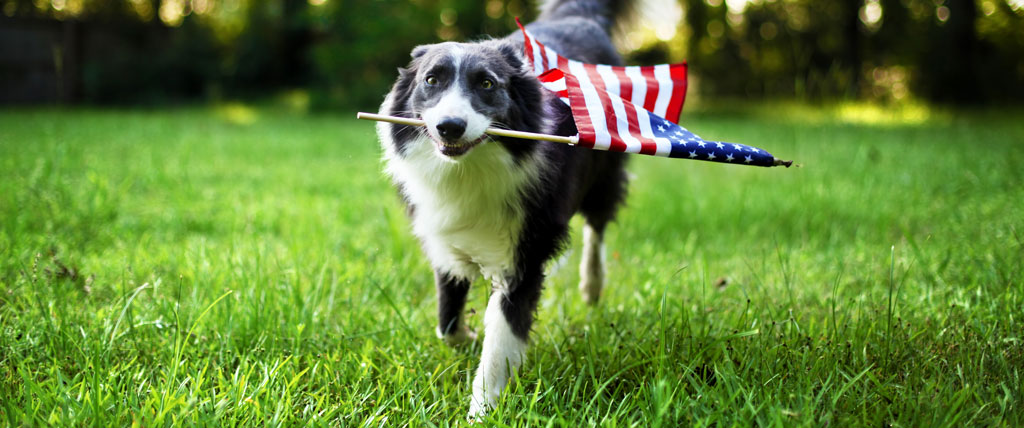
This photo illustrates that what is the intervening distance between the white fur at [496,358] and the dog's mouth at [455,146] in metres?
0.58

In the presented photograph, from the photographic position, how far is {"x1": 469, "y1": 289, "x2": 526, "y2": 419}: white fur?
220 cm

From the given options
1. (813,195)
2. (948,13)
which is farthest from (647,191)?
(948,13)

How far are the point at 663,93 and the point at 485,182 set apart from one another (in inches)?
31.6

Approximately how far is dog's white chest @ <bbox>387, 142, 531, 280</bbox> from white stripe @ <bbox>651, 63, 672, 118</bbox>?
629 millimetres

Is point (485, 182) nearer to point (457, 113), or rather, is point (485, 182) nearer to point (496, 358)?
point (457, 113)

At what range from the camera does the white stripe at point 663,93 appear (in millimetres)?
2533

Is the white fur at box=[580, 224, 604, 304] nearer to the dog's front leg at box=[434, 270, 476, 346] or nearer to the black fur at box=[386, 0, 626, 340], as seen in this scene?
the black fur at box=[386, 0, 626, 340]

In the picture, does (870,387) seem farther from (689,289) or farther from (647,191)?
(647,191)

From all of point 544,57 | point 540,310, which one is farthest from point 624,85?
point 540,310

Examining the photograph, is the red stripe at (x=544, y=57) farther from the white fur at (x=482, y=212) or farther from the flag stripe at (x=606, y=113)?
Answer: the white fur at (x=482, y=212)

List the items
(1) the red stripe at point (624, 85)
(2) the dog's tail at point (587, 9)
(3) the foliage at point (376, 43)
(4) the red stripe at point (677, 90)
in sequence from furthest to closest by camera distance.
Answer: (3) the foliage at point (376, 43) → (2) the dog's tail at point (587, 9) → (4) the red stripe at point (677, 90) → (1) the red stripe at point (624, 85)

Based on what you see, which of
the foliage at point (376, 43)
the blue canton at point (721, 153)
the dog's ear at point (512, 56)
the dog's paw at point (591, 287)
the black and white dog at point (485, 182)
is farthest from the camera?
the foliage at point (376, 43)

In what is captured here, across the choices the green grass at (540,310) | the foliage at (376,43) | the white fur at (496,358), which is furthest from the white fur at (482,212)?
the foliage at (376,43)

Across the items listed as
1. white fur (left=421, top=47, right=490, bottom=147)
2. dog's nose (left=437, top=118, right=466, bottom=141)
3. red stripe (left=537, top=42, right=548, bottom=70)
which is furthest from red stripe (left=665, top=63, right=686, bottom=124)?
dog's nose (left=437, top=118, right=466, bottom=141)
